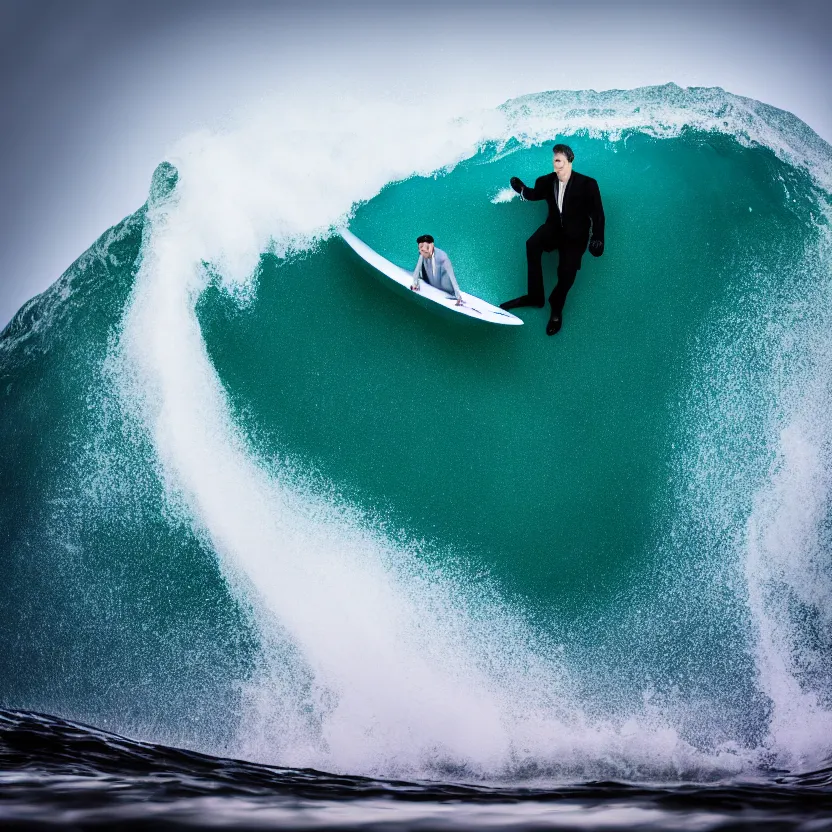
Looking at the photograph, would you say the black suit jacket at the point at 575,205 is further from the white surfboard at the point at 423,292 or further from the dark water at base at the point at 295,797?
the dark water at base at the point at 295,797

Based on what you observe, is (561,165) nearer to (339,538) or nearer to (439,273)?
(439,273)

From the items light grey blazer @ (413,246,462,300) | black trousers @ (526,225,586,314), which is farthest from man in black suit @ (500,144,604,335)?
light grey blazer @ (413,246,462,300)

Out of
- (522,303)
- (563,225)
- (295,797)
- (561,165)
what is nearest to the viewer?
(295,797)

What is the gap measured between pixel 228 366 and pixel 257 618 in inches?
41.1

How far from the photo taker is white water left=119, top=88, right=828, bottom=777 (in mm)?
2797

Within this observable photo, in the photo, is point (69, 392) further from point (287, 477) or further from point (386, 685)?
point (386, 685)

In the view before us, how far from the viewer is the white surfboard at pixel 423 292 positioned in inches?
110

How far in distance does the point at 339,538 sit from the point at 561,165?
66.8 inches

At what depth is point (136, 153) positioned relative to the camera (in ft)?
9.84

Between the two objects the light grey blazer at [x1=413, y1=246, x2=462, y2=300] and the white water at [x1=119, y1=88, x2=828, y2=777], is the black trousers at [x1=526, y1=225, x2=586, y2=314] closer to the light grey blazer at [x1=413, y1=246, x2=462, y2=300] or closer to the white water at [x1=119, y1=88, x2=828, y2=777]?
the light grey blazer at [x1=413, y1=246, x2=462, y2=300]

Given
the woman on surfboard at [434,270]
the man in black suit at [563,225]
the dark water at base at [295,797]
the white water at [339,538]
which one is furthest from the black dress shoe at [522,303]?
the dark water at base at [295,797]

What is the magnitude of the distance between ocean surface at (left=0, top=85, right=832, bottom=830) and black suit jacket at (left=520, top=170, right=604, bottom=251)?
0.60 feet

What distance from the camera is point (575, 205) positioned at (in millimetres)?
2723

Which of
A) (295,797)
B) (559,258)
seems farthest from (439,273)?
(295,797)
